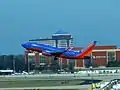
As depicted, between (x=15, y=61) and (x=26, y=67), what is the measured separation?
12935 millimetres

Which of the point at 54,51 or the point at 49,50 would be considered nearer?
the point at 49,50

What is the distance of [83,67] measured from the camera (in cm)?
19725

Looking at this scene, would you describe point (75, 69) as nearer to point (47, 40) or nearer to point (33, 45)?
point (47, 40)

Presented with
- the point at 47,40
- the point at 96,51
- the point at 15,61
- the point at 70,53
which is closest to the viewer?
the point at 70,53

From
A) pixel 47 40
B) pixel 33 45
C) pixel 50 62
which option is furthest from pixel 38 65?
pixel 33 45

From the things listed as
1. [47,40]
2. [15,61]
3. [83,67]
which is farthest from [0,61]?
[47,40]

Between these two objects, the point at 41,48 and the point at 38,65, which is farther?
the point at 38,65

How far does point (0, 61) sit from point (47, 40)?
123 meters

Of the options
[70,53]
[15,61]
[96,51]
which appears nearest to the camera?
[70,53]

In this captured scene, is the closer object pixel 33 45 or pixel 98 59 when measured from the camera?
pixel 33 45

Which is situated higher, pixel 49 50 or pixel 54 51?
pixel 49 50

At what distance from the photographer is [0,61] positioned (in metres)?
198

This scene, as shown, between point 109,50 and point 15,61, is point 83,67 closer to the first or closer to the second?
point 109,50

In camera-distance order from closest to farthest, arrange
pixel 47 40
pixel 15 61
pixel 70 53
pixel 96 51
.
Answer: pixel 70 53 → pixel 47 40 → pixel 96 51 → pixel 15 61
